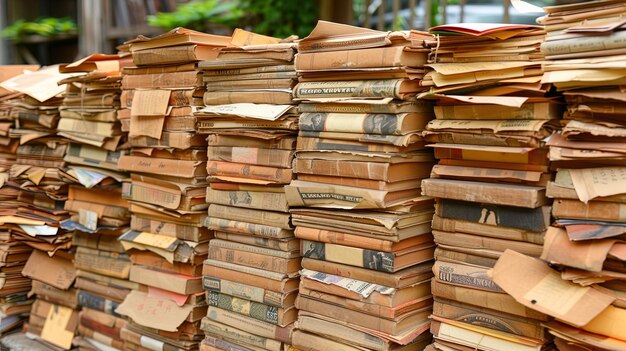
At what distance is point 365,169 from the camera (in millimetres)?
A: 2688

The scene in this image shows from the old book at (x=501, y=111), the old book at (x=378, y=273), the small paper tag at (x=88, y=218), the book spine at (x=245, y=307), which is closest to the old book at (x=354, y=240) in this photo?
the old book at (x=378, y=273)

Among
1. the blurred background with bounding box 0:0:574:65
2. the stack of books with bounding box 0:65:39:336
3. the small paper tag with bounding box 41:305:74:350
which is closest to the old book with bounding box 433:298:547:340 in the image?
the blurred background with bounding box 0:0:574:65

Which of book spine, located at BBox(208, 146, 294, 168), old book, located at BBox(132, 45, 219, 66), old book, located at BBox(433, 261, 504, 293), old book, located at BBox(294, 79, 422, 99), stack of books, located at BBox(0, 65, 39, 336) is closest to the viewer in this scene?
old book, located at BBox(433, 261, 504, 293)

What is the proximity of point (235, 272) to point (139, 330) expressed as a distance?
0.89 m

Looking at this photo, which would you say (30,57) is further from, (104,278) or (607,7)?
(607,7)

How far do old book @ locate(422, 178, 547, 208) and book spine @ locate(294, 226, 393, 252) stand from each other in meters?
0.29

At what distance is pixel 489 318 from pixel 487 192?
492 millimetres

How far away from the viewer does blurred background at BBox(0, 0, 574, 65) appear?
19.0 ft

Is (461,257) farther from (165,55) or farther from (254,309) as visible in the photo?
(165,55)

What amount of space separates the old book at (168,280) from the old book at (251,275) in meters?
0.18

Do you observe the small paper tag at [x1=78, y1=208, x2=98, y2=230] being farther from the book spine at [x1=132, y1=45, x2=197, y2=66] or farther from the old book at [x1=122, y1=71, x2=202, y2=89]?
the book spine at [x1=132, y1=45, x2=197, y2=66]

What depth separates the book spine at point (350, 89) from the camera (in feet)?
8.50

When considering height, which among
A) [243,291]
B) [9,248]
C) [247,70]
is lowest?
[9,248]

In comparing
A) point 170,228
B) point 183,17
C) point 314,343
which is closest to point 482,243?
point 314,343
